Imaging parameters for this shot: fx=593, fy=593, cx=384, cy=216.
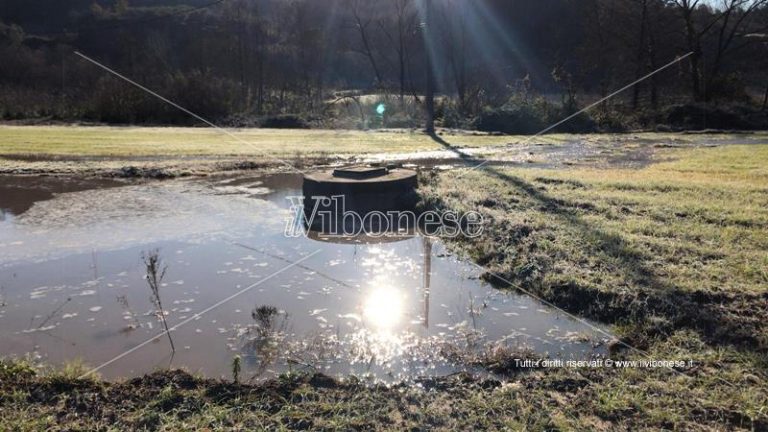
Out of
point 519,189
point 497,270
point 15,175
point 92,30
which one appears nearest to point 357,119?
point 15,175

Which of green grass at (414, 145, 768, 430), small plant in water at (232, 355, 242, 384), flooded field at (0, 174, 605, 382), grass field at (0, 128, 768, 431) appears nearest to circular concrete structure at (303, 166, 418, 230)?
green grass at (414, 145, 768, 430)

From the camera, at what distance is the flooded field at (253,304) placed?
4.11 meters

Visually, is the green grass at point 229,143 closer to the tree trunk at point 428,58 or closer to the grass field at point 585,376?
the tree trunk at point 428,58

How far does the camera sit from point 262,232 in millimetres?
7746

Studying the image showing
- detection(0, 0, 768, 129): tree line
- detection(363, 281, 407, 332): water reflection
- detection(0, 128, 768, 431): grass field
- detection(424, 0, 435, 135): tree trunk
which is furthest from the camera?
detection(0, 0, 768, 129): tree line

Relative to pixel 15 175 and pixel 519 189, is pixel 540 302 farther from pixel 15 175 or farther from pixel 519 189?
pixel 15 175

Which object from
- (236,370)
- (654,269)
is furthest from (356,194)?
(236,370)

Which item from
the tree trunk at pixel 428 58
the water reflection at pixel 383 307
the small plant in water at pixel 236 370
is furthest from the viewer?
the tree trunk at pixel 428 58

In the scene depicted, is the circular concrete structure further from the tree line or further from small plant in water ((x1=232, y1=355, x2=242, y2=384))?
the tree line

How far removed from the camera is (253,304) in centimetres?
506

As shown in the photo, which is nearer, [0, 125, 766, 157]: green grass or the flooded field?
the flooded field

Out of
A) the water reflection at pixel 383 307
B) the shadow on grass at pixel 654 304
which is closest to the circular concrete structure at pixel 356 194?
the water reflection at pixel 383 307

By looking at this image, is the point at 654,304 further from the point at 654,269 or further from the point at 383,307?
the point at 383,307

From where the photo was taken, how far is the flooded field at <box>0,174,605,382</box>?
4109mm
